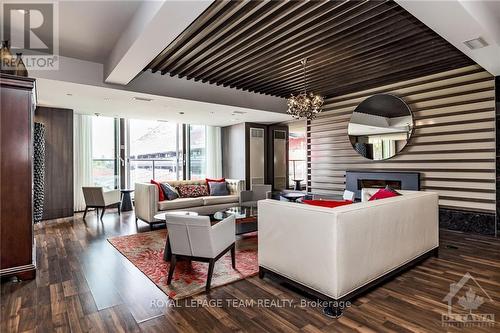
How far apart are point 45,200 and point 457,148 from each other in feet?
26.1

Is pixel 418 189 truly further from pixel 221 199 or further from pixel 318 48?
pixel 221 199

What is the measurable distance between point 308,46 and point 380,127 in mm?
2694

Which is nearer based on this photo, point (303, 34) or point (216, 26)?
point (216, 26)

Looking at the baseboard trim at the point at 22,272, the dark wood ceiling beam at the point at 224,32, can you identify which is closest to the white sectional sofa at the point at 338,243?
the dark wood ceiling beam at the point at 224,32

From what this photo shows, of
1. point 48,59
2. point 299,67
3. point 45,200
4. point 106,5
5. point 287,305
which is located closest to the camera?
point 287,305

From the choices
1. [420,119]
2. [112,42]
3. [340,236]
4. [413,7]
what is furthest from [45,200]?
[420,119]

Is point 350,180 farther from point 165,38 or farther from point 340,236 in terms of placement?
point 165,38

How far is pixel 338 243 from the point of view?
2092 millimetres

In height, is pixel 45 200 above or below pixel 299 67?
below

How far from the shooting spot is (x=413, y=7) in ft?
7.80

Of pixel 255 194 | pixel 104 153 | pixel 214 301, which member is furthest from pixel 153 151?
pixel 214 301

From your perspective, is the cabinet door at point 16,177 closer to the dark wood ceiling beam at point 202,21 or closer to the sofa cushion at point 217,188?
the dark wood ceiling beam at point 202,21

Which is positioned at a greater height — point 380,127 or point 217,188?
point 380,127

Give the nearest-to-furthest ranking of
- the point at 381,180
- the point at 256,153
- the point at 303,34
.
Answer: the point at 303,34 → the point at 381,180 → the point at 256,153
